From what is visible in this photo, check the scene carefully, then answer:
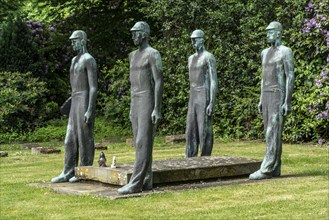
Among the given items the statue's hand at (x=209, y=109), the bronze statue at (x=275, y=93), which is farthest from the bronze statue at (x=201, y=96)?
the bronze statue at (x=275, y=93)

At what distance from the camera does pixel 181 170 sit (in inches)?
521

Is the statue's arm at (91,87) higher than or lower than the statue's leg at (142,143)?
higher

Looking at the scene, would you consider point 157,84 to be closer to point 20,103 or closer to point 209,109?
point 209,109

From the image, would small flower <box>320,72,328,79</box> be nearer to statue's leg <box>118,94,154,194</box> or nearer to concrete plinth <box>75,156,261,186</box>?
concrete plinth <box>75,156,261,186</box>

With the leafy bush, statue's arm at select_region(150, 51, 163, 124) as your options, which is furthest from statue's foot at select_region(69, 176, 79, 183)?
the leafy bush

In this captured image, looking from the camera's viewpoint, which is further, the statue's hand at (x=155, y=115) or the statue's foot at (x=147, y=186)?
the statue's foot at (x=147, y=186)

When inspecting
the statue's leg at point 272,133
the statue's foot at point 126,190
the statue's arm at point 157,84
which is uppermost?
the statue's arm at point 157,84

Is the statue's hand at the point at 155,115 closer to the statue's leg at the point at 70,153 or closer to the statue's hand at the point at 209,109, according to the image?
the statue's leg at the point at 70,153

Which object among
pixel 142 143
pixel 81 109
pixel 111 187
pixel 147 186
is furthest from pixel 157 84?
pixel 81 109

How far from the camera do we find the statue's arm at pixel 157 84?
12211 mm

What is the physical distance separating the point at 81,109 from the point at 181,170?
2.07 meters

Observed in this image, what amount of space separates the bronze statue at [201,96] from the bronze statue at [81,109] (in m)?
2.78

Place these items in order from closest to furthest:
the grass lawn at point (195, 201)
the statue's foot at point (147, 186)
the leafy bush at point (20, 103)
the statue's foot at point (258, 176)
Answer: the grass lawn at point (195, 201), the statue's foot at point (147, 186), the statue's foot at point (258, 176), the leafy bush at point (20, 103)

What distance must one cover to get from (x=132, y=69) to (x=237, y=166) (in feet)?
9.11
